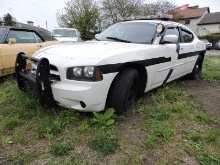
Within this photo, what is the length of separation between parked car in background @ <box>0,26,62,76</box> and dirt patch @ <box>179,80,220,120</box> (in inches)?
151

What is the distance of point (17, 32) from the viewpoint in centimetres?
526

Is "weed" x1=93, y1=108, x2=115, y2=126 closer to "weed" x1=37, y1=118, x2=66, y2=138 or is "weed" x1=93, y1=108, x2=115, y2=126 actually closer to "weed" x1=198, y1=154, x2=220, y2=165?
"weed" x1=37, y1=118, x2=66, y2=138

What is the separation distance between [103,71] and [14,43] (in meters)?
3.19

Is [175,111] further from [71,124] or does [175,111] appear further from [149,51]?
[71,124]

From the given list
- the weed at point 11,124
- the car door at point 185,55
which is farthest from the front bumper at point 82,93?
the car door at point 185,55

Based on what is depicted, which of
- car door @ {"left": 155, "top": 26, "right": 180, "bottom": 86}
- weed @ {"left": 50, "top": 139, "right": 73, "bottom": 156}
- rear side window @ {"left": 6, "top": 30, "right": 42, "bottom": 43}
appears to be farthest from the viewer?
rear side window @ {"left": 6, "top": 30, "right": 42, "bottom": 43}

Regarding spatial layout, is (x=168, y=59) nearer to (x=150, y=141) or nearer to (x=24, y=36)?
(x=150, y=141)

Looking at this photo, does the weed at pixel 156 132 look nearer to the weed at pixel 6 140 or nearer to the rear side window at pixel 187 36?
the weed at pixel 6 140

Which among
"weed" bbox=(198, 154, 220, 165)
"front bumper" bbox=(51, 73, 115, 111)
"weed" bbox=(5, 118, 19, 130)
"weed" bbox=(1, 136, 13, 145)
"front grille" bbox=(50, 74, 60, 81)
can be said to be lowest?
"weed" bbox=(198, 154, 220, 165)

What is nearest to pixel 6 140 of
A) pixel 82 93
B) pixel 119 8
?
pixel 82 93

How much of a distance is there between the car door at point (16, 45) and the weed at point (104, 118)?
2.85 m

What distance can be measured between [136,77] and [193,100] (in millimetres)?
1461

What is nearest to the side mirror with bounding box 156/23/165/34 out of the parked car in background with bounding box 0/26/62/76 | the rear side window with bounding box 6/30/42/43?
the parked car in background with bounding box 0/26/62/76

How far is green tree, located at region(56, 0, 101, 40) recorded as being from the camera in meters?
26.2
